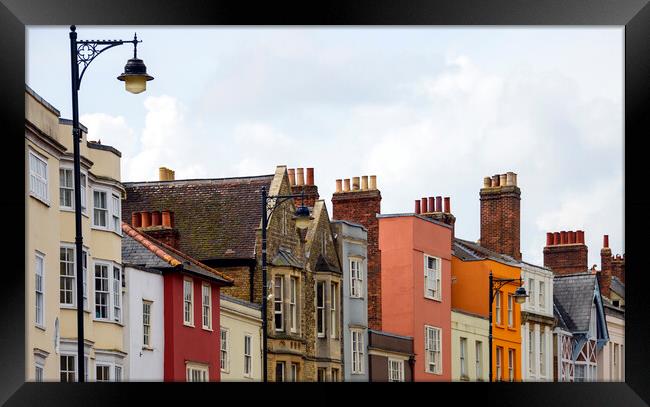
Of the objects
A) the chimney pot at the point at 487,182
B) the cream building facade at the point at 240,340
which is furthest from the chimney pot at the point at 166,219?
the chimney pot at the point at 487,182

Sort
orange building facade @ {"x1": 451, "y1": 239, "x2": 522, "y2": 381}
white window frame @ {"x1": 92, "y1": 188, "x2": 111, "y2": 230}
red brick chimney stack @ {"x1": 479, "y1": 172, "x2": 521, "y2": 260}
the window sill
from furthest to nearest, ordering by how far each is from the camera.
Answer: red brick chimney stack @ {"x1": 479, "y1": 172, "x2": 521, "y2": 260}, orange building facade @ {"x1": 451, "y1": 239, "x2": 522, "y2": 381}, white window frame @ {"x1": 92, "y1": 188, "x2": 111, "y2": 230}, the window sill

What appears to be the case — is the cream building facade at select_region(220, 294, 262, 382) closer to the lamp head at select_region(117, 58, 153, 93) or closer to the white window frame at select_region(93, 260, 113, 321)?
the white window frame at select_region(93, 260, 113, 321)

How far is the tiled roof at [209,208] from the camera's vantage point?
43.7 m

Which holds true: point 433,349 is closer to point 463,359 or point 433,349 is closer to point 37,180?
point 463,359

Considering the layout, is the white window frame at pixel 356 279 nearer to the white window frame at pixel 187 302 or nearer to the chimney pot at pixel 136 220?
the chimney pot at pixel 136 220

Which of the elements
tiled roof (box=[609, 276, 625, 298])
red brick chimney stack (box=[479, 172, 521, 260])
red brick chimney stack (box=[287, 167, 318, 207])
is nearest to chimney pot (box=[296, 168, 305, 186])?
red brick chimney stack (box=[287, 167, 318, 207])

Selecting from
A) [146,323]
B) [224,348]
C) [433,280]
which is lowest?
[224,348]

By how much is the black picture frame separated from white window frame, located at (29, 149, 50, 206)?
54.6ft

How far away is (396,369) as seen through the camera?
49.9 m

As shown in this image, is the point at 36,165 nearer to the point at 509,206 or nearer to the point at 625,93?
the point at 625,93

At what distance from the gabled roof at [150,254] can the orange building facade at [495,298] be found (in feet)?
55.9

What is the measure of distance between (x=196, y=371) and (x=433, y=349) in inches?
551

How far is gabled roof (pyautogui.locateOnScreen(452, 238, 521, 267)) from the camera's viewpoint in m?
55.9

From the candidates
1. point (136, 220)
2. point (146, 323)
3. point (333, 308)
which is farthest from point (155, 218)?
point (333, 308)
